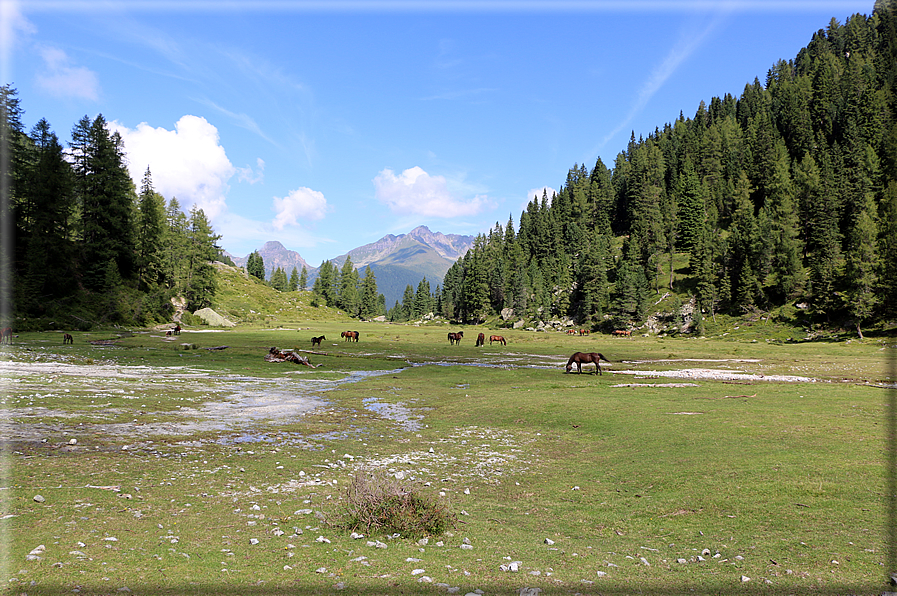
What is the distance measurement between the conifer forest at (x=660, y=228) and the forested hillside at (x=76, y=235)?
11.3 inches

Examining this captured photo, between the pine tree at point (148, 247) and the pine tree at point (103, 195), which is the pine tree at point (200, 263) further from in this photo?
the pine tree at point (103, 195)

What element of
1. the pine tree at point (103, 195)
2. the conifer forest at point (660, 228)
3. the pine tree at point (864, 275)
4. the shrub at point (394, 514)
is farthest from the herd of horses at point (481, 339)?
the pine tree at point (864, 275)

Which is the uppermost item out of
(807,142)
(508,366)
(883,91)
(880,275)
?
→ (883,91)

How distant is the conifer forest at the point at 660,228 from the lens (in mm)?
73938

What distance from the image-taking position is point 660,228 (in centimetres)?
14350

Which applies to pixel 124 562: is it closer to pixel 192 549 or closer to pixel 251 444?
pixel 192 549

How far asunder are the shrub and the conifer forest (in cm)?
7659

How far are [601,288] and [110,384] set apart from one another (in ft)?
419

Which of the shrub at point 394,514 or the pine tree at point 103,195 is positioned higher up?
the pine tree at point 103,195

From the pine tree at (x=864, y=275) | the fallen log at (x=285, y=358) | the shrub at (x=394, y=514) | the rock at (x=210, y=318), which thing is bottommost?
the fallen log at (x=285, y=358)

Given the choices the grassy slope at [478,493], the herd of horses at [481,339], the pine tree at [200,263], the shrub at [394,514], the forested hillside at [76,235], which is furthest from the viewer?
the pine tree at [200,263]

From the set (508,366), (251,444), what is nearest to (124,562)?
(251,444)

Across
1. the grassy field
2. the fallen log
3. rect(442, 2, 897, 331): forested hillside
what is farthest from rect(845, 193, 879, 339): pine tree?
the fallen log

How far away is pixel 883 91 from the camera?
143m
